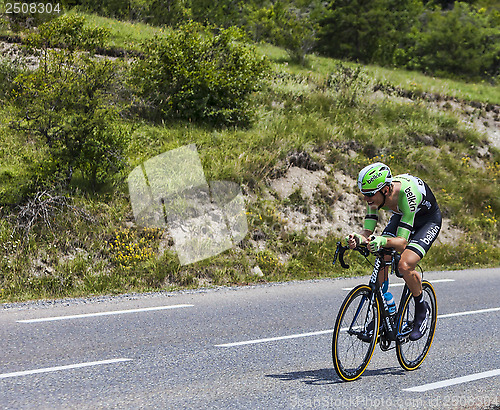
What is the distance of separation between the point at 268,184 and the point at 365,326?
9481 mm

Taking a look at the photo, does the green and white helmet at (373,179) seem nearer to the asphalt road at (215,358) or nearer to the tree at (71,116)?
the asphalt road at (215,358)

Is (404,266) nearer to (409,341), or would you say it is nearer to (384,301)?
(384,301)

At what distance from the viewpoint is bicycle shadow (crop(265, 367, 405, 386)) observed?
17.5ft

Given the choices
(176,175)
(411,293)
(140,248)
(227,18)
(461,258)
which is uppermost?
(227,18)

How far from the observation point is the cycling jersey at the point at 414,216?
5.42m

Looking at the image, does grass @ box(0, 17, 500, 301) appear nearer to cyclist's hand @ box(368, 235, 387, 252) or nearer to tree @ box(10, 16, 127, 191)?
tree @ box(10, 16, 127, 191)

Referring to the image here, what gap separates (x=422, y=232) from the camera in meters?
5.91

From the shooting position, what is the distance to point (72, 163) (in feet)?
37.9

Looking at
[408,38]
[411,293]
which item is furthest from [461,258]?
[408,38]

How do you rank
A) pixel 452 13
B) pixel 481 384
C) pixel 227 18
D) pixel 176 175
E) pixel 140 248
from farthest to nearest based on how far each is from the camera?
pixel 452 13 < pixel 227 18 < pixel 176 175 < pixel 140 248 < pixel 481 384

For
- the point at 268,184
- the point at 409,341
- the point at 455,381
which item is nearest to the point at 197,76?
the point at 268,184

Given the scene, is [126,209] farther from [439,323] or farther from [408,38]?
[408,38]

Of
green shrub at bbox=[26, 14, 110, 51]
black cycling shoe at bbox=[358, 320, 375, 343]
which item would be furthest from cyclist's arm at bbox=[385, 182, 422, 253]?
green shrub at bbox=[26, 14, 110, 51]

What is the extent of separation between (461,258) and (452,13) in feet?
118
